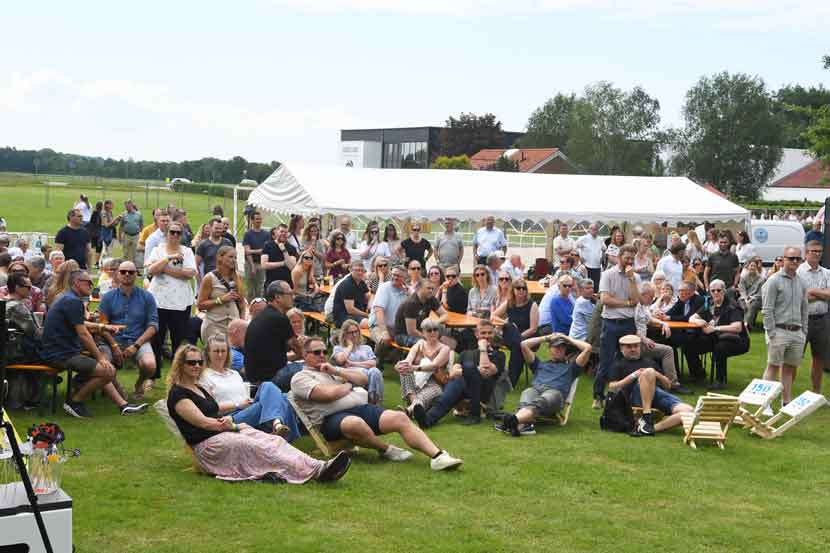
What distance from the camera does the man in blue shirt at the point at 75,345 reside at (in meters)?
9.35

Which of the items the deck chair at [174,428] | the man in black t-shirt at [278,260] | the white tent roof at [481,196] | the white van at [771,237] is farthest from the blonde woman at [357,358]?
the white van at [771,237]

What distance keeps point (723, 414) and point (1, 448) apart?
20.9 feet

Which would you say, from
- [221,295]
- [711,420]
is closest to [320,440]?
[221,295]

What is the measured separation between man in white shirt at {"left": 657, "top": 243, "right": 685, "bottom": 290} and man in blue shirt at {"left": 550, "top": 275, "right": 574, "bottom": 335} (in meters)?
3.07

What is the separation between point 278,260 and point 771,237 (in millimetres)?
15014

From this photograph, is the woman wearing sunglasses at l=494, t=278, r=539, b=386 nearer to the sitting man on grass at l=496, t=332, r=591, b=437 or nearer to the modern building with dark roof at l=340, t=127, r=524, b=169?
the sitting man on grass at l=496, t=332, r=591, b=437

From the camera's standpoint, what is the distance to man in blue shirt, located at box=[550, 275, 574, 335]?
12195 mm

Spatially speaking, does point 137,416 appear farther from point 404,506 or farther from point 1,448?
point 1,448

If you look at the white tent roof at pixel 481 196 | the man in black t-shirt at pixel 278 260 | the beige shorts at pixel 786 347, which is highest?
the white tent roof at pixel 481 196

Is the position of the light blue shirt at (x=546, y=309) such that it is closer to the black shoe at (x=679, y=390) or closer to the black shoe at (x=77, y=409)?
the black shoe at (x=679, y=390)

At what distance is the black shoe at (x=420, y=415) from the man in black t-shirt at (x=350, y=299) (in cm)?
283

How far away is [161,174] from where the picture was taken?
84.4 meters

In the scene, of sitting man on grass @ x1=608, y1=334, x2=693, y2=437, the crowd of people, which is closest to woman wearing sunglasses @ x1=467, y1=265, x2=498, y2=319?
the crowd of people

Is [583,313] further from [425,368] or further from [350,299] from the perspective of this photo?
[350,299]
